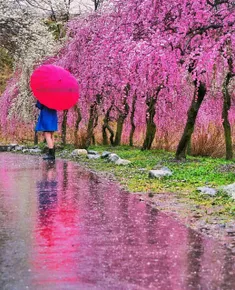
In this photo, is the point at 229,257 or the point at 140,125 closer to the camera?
the point at 229,257

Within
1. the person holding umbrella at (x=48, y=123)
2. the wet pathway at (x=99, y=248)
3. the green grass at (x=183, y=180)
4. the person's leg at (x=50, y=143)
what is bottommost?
the wet pathway at (x=99, y=248)

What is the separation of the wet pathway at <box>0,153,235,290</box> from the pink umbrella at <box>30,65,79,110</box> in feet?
19.7

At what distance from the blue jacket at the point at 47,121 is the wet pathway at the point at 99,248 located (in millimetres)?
5804

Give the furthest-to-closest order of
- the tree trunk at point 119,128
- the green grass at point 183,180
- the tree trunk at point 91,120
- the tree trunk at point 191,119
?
the tree trunk at point 119,128
the tree trunk at point 91,120
the tree trunk at point 191,119
the green grass at point 183,180

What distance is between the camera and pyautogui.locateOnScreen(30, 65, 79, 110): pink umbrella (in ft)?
44.8

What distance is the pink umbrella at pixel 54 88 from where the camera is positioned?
13648 mm

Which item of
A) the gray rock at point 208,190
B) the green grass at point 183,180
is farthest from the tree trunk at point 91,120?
the gray rock at point 208,190

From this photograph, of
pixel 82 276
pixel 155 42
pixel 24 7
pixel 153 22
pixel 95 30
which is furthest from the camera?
pixel 24 7

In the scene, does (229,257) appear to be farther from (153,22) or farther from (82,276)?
(153,22)

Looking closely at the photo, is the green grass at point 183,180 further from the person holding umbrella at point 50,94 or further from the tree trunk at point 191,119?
the person holding umbrella at point 50,94

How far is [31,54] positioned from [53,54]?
1.32 metres

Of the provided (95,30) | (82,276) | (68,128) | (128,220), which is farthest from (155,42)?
(68,128)

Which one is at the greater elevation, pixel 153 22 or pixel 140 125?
pixel 153 22

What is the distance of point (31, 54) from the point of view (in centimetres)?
2019
